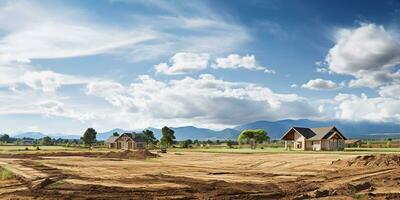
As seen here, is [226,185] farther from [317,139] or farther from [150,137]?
[150,137]

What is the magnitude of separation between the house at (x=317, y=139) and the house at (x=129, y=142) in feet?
177

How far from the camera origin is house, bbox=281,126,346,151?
83.3 metres

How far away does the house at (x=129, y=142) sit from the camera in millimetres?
135087

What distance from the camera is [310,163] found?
41.9 m

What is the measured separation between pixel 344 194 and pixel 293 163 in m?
19.8

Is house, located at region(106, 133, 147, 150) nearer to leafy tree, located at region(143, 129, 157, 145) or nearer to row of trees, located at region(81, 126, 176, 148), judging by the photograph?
leafy tree, located at region(143, 129, 157, 145)

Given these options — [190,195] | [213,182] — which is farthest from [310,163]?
[190,195]

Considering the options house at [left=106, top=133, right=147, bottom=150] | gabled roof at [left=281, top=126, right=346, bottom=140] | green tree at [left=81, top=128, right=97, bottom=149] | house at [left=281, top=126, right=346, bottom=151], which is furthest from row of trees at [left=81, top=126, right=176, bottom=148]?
gabled roof at [left=281, top=126, right=346, bottom=140]

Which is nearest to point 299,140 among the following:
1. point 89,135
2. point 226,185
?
point 226,185

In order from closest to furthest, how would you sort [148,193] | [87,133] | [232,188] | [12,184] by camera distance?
[148,193] < [232,188] < [12,184] < [87,133]

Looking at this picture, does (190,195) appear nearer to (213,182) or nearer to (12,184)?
(213,182)

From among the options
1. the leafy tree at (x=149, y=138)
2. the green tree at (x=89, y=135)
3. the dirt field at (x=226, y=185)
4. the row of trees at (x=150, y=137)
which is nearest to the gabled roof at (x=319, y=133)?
the row of trees at (x=150, y=137)

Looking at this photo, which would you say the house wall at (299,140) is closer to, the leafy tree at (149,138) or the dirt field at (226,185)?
the dirt field at (226,185)

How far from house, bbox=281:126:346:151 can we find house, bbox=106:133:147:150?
53.8m
